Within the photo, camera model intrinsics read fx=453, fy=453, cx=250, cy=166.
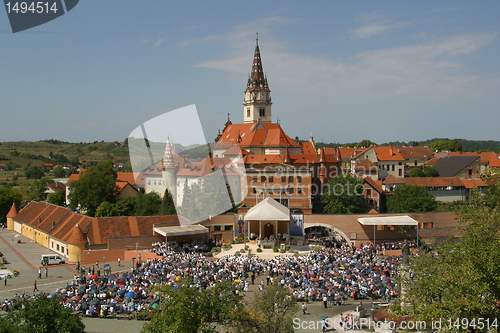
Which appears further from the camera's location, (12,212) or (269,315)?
(12,212)

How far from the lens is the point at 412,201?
165 feet

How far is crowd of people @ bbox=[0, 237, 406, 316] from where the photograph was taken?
2411 cm

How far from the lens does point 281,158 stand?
58.4m

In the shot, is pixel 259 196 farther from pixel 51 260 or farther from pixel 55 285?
pixel 55 285

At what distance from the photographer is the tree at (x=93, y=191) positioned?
5472 centimetres

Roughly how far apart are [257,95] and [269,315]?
7120 cm

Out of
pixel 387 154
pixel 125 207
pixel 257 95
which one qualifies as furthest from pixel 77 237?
pixel 387 154

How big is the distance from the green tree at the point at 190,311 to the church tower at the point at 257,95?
229 feet

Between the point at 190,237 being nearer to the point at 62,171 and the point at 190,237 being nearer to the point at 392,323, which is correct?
the point at 392,323

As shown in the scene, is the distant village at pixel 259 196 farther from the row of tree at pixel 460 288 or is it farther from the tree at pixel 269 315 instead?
the row of tree at pixel 460 288

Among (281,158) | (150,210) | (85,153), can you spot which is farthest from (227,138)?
(85,153)

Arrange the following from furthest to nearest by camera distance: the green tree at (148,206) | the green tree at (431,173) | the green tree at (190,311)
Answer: the green tree at (431,173) → the green tree at (148,206) → the green tree at (190,311)

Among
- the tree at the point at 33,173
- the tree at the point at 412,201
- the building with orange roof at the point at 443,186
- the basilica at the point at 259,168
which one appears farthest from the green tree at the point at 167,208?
the tree at the point at 33,173

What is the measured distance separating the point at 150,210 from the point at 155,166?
2005 centimetres
